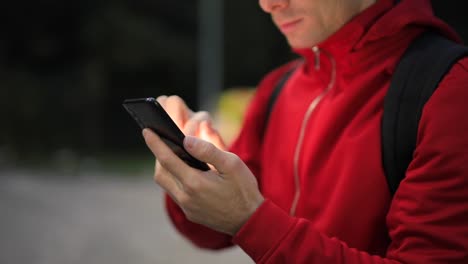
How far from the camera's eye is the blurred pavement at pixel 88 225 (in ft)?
11.9

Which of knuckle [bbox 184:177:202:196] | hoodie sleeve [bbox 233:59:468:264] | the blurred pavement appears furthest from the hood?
the blurred pavement

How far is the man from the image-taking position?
883 millimetres

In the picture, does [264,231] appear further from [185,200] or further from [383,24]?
[383,24]

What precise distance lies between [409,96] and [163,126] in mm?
441

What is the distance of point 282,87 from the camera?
138cm

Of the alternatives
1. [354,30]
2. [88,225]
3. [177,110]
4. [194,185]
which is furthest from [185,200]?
[88,225]

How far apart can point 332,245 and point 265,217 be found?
126 millimetres

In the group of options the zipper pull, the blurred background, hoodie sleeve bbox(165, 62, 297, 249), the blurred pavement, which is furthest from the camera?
the blurred background

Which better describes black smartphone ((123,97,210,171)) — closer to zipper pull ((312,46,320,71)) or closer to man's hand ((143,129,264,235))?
man's hand ((143,129,264,235))

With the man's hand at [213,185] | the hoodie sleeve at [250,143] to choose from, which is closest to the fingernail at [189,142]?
the man's hand at [213,185]

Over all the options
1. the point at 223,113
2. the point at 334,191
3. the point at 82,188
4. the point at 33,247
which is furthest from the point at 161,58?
the point at 334,191

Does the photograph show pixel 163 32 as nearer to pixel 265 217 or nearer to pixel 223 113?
pixel 223 113

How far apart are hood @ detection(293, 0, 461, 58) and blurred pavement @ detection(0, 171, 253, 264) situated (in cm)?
275

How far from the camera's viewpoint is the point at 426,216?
0.89m
